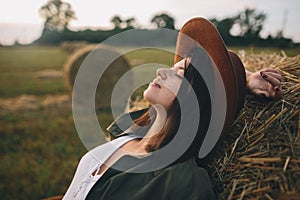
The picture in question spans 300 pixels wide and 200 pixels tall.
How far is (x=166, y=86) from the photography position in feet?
5.31

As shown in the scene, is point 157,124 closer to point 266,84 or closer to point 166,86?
point 166,86

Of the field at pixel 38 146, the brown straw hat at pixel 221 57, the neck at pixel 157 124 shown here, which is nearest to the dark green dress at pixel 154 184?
the neck at pixel 157 124

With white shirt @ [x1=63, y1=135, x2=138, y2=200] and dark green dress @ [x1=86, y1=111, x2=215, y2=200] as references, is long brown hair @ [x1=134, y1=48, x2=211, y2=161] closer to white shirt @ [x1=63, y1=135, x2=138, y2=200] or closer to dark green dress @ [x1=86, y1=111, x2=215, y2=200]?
dark green dress @ [x1=86, y1=111, x2=215, y2=200]

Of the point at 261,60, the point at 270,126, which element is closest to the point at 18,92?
the point at 261,60

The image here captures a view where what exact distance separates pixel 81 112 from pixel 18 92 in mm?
4123

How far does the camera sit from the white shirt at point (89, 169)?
1.71 m

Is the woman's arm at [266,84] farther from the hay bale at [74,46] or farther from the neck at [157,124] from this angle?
the hay bale at [74,46]

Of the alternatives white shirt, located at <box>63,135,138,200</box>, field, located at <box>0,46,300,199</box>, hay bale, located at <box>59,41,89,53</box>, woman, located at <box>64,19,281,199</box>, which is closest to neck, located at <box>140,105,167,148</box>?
woman, located at <box>64,19,281,199</box>

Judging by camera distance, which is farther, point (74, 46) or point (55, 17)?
point (55, 17)

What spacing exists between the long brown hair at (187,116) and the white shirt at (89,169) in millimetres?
290

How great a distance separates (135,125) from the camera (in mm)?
1989

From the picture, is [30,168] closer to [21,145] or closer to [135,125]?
[21,145]

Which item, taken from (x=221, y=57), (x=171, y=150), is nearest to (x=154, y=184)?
(x=171, y=150)

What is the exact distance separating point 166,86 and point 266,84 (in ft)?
1.45
